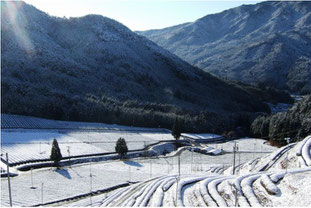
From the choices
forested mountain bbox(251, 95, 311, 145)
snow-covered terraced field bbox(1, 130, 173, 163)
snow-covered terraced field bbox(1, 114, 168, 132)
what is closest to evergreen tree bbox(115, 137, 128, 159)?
snow-covered terraced field bbox(1, 130, 173, 163)

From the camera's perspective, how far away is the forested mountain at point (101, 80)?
72062 mm

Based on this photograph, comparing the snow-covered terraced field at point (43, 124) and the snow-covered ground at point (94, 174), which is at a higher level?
the snow-covered terraced field at point (43, 124)

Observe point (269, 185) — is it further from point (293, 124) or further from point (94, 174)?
point (293, 124)

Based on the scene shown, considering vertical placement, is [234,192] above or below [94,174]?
above

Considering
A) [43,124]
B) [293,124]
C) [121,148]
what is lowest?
[121,148]

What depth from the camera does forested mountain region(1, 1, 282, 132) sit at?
72.1 meters

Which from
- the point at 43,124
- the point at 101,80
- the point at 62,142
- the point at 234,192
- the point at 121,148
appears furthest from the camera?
the point at 101,80

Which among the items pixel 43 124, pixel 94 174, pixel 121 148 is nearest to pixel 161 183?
pixel 94 174

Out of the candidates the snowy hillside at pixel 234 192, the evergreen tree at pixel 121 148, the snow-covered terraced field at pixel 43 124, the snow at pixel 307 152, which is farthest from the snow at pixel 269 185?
the snow-covered terraced field at pixel 43 124

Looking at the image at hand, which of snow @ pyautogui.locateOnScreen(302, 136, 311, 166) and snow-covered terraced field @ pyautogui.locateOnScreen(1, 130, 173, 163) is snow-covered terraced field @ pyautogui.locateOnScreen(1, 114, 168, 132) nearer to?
snow-covered terraced field @ pyautogui.locateOnScreen(1, 130, 173, 163)

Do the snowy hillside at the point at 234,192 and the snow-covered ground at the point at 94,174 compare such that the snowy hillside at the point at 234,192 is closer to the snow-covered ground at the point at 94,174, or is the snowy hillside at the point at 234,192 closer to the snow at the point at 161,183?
the snow at the point at 161,183

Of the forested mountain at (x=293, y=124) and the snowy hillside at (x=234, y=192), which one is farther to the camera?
the forested mountain at (x=293, y=124)

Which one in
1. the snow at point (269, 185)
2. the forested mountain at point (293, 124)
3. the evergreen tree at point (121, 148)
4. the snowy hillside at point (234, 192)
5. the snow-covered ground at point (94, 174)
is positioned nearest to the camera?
the snowy hillside at point (234, 192)

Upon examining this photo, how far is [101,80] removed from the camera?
10750 cm
